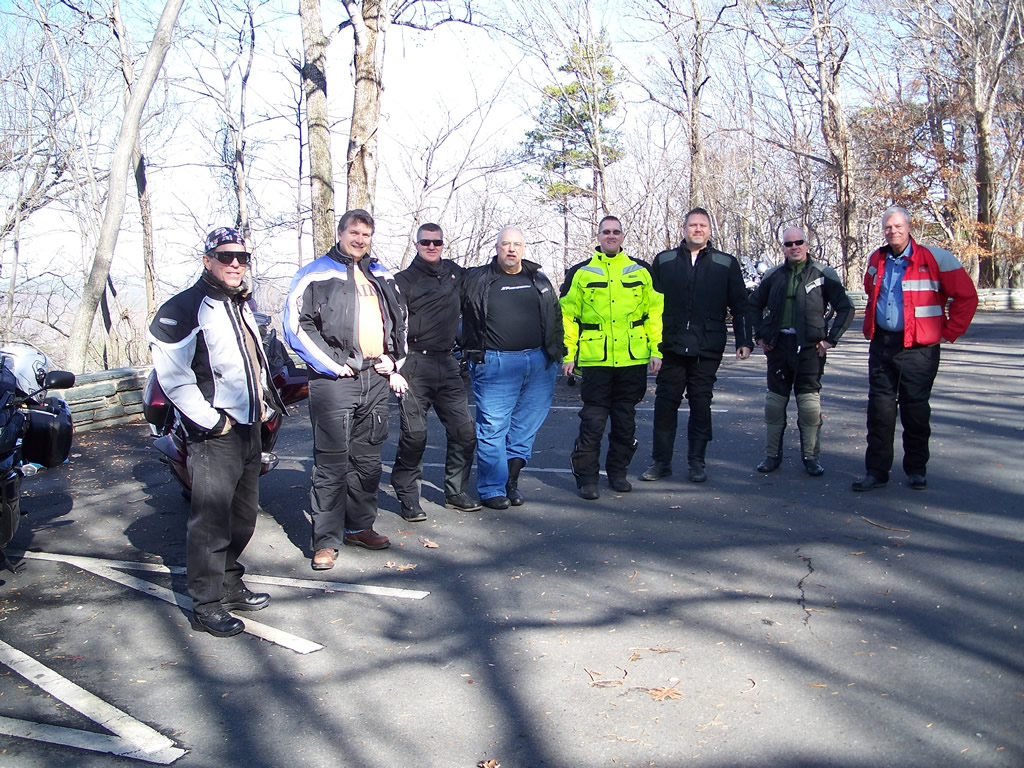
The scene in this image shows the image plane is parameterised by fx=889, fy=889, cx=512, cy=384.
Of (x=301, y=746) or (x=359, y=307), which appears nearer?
(x=301, y=746)

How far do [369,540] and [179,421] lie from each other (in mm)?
1636

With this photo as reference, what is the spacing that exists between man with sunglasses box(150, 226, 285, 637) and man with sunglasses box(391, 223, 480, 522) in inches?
70.5

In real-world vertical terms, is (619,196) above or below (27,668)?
above

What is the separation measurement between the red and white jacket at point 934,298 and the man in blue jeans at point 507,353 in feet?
7.98

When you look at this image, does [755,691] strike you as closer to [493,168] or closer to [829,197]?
[493,168]

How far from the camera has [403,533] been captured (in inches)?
243

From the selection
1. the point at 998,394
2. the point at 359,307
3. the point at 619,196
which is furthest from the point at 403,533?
the point at 619,196

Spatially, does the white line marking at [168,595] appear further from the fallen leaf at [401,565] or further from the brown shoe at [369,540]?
the brown shoe at [369,540]

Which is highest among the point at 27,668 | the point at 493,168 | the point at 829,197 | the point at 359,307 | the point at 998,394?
the point at 829,197

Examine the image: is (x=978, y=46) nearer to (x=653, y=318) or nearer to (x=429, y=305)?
(x=653, y=318)

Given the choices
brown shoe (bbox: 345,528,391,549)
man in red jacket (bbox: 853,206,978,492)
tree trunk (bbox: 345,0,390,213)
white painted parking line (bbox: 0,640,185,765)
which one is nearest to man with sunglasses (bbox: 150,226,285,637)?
white painted parking line (bbox: 0,640,185,765)

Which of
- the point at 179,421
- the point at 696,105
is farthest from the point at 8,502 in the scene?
the point at 696,105

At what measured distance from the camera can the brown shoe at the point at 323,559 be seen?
5.43 meters

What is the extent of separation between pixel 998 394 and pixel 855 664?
26.4 feet
